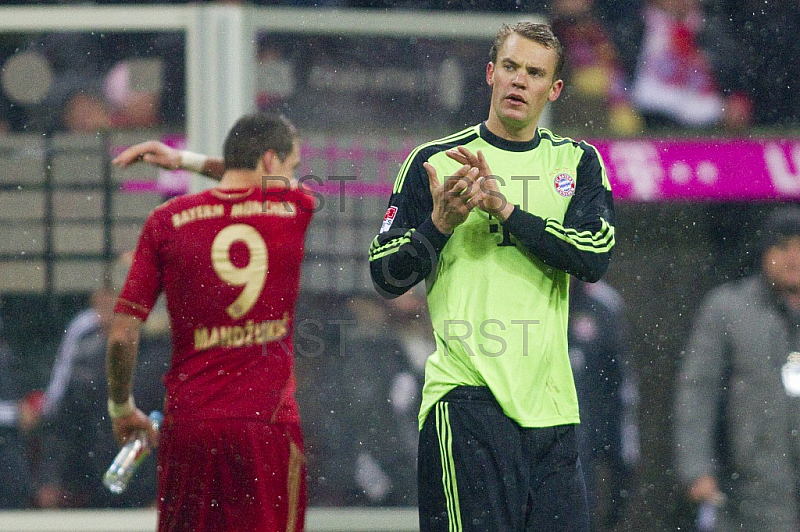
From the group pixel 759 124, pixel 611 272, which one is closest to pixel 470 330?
pixel 611 272

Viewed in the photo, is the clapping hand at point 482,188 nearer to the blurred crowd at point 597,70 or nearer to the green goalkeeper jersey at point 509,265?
the green goalkeeper jersey at point 509,265

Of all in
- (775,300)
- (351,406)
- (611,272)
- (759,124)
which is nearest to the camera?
(775,300)

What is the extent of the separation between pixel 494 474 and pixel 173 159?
1710 mm

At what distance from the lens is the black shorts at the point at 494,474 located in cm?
278

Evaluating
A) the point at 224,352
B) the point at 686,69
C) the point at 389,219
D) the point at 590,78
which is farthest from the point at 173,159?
the point at 686,69

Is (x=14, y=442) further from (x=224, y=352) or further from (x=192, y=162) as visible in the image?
(x=224, y=352)

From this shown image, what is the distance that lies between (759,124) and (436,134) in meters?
1.94

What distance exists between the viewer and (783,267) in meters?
4.41

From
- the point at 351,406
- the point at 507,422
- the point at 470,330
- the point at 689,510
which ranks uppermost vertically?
the point at 470,330

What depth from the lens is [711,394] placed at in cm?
436

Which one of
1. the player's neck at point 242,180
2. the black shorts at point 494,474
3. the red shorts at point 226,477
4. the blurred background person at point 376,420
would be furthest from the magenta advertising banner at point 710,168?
the black shorts at point 494,474

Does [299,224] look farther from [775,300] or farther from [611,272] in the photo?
[611,272]

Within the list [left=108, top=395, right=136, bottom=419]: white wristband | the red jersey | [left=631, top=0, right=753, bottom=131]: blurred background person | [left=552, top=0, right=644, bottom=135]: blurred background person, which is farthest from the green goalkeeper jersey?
[left=631, top=0, right=753, bottom=131]: blurred background person

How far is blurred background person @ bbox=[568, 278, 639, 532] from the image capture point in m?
5.00
